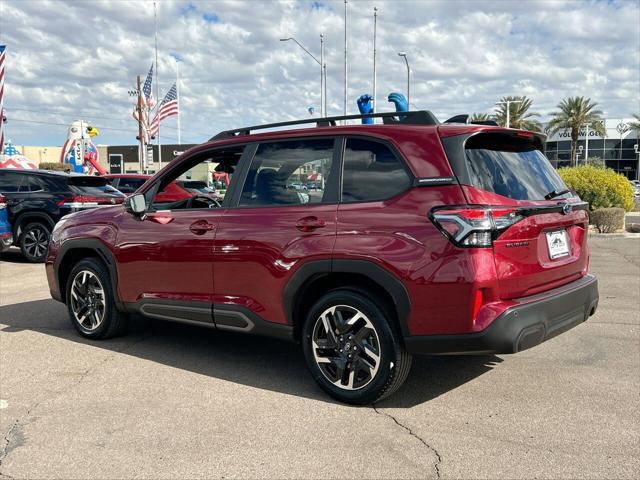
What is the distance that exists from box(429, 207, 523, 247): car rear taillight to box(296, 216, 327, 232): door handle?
82 cm

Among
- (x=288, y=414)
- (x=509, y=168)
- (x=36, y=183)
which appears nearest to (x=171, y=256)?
(x=288, y=414)

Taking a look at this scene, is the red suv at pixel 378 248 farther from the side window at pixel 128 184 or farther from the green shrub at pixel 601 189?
the green shrub at pixel 601 189

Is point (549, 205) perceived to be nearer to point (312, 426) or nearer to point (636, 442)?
point (636, 442)

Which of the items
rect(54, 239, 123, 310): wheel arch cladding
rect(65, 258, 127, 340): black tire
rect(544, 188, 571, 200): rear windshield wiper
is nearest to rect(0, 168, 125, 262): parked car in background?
rect(54, 239, 123, 310): wheel arch cladding

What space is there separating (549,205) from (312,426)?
81.3 inches

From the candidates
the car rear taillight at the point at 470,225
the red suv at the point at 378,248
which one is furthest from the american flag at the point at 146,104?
the car rear taillight at the point at 470,225

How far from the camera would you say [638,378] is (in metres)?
4.50

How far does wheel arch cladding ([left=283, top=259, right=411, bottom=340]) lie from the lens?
12.1ft

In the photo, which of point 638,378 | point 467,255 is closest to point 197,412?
point 467,255

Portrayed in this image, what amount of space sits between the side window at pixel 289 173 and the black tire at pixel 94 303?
1.84 metres

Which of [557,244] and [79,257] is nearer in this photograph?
[557,244]

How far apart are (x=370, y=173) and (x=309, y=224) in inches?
20.8

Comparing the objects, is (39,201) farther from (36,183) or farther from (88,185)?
(88,185)

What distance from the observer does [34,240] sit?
11.3 meters
